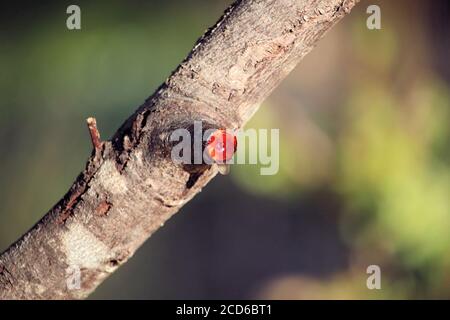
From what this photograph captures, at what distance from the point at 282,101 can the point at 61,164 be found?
0.79 meters

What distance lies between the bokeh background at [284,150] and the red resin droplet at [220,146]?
1.40 metres

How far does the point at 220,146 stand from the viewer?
50cm

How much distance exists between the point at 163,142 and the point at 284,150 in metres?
1.49

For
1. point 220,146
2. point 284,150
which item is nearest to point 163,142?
point 220,146

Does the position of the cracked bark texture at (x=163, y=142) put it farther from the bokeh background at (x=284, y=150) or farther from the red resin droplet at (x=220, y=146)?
the bokeh background at (x=284, y=150)

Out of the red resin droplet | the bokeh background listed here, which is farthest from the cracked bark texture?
the bokeh background

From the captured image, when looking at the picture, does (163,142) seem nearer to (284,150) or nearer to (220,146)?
(220,146)

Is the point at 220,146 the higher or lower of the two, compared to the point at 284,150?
lower

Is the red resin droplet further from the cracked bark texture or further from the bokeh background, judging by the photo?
the bokeh background

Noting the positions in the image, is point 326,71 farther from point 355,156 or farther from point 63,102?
point 63,102

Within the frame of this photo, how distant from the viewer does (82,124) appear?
216 cm

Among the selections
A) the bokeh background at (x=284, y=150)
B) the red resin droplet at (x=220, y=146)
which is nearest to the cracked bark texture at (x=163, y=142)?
the red resin droplet at (x=220, y=146)

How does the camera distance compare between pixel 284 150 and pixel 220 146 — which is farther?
pixel 284 150
